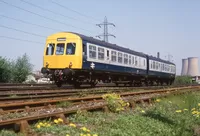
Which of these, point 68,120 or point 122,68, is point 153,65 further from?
point 68,120

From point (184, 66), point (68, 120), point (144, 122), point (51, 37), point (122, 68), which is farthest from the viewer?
point (184, 66)

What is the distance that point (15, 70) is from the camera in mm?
32406

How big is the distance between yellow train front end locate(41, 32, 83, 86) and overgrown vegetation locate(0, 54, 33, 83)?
45.0 feet

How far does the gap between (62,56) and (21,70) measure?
16369 mm

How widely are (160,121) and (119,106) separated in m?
1.46

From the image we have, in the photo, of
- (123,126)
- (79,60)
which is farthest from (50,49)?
(123,126)

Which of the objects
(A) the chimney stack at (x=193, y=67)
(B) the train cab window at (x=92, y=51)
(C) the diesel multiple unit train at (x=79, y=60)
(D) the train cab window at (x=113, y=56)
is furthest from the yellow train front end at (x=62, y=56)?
(A) the chimney stack at (x=193, y=67)

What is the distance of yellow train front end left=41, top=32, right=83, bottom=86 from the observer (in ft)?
55.3

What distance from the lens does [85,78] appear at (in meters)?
17.8

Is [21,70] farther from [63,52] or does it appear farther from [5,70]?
[63,52]

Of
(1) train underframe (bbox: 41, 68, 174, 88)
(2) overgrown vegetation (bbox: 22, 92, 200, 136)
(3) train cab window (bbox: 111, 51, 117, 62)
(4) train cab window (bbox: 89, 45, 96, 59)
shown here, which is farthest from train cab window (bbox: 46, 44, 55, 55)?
(2) overgrown vegetation (bbox: 22, 92, 200, 136)

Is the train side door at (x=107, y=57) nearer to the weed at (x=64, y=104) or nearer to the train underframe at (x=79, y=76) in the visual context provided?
the train underframe at (x=79, y=76)

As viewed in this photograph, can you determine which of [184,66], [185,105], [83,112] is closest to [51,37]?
[185,105]

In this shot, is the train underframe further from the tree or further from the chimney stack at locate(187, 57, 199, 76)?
the chimney stack at locate(187, 57, 199, 76)
